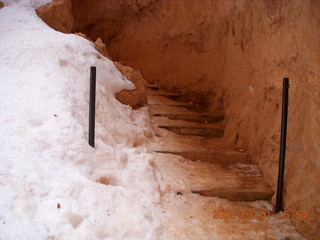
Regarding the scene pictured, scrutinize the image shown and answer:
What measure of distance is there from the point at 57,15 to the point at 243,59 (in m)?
3.19

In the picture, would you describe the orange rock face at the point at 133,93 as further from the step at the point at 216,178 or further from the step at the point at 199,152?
the step at the point at 216,178

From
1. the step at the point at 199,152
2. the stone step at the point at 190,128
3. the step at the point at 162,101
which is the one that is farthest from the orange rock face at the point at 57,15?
the step at the point at 199,152

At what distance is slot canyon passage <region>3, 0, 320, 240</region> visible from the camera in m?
2.44

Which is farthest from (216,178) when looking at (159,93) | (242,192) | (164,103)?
(159,93)

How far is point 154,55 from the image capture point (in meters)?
6.85

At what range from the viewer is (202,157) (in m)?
3.52

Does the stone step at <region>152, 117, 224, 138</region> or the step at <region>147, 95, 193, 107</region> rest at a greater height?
the step at <region>147, 95, 193, 107</region>

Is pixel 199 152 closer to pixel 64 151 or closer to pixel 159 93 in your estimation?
pixel 64 151

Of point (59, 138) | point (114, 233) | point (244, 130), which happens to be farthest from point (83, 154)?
point (244, 130)

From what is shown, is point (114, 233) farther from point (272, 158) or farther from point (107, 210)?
point (272, 158)

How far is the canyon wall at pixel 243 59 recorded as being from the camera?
2527mm

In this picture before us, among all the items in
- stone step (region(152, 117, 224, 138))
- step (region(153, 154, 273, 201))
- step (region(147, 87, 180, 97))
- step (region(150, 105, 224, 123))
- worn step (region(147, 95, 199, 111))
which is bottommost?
step (region(153, 154, 273, 201))

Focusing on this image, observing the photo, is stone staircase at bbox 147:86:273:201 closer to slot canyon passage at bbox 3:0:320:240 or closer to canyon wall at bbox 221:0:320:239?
slot canyon passage at bbox 3:0:320:240

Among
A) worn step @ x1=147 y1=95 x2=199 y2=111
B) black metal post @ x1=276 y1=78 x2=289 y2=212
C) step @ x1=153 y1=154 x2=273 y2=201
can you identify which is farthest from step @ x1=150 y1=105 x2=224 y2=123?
black metal post @ x1=276 y1=78 x2=289 y2=212
